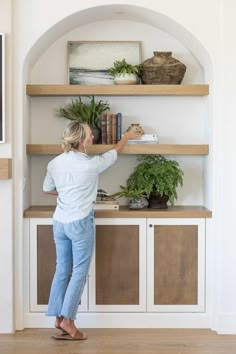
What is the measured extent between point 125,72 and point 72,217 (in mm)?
1165

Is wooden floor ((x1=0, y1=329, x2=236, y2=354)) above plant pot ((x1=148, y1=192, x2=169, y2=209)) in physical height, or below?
below

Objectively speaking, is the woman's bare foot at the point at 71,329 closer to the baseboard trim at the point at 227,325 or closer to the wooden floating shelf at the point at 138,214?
the wooden floating shelf at the point at 138,214

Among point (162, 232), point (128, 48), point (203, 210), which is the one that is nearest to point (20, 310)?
point (162, 232)

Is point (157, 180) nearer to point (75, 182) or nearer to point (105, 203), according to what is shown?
point (105, 203)

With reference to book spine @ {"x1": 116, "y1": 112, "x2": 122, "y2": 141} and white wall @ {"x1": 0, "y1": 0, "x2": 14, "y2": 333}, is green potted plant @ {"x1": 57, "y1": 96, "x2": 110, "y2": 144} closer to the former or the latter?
book spine @ {"x1": 116, "y1": 112, "x2": 122, "y2": 141}

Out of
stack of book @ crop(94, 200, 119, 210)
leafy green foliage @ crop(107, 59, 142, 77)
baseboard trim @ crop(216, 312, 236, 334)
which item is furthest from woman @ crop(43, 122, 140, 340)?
baseboard trim @ crop(216, 312, 236, 334)

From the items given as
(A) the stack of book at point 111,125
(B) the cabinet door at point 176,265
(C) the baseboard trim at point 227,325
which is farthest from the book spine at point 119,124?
(C) the baseboard trim at point 227,325

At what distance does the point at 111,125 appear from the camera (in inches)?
163

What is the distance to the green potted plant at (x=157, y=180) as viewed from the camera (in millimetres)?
4086

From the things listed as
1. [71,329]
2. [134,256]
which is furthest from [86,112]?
[71,329]

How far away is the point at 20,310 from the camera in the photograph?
4.02m

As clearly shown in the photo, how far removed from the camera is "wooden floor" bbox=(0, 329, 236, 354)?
362 cm

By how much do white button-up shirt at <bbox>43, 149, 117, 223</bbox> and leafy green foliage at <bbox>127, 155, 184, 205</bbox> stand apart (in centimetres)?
45

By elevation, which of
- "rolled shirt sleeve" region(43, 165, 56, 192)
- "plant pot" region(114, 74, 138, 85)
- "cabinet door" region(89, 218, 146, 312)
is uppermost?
"plant pot" region(114, 74, 138, 85)
